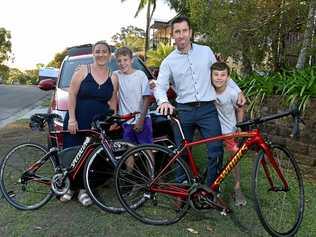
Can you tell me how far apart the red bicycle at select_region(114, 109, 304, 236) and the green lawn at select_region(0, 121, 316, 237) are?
147 millimetres

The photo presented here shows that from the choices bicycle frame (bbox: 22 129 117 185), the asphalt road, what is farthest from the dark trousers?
the asphalt road

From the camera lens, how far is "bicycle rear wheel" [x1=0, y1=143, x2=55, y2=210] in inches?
195

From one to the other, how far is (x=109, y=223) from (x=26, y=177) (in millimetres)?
1108

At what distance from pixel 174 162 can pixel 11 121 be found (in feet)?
32.0

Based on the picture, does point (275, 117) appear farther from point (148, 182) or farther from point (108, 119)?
point (108, 119)

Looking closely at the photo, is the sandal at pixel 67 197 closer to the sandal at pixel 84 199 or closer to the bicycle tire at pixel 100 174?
the sandal at pixel 84 199

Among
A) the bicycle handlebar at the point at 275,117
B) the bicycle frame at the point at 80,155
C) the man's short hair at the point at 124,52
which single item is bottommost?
the bicycle frame at the point at 80,155

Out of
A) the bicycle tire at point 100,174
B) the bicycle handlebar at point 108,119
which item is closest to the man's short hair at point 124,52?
the bicycle handlebar at point 108,119

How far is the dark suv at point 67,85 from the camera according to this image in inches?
226

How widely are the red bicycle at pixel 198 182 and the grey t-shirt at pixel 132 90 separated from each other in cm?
72

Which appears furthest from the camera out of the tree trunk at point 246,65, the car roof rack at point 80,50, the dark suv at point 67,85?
the tree trunk at point 246,65

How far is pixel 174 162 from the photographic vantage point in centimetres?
436

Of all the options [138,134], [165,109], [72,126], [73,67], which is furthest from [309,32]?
[72,126]

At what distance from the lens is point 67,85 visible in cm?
675
